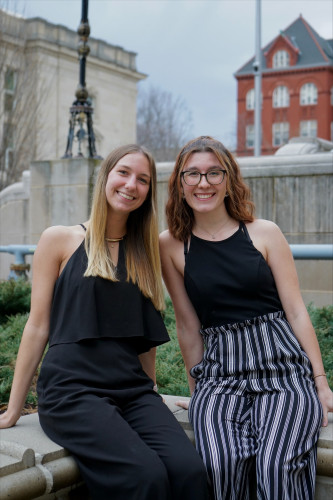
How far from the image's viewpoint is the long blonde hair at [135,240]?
3027 mm

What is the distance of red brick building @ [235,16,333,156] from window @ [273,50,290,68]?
25cm

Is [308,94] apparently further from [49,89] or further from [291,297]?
[291,297]

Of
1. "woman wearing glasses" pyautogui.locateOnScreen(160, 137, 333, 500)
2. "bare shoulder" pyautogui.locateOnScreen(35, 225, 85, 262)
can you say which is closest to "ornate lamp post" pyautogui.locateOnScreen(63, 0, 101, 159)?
"woman wearing glasses" pyautogui.locateOnScreen(160, 137, 333, 500)

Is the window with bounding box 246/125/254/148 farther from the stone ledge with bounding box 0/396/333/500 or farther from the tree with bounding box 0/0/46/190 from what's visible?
the stone ledge with bounding box 0/396/333/500

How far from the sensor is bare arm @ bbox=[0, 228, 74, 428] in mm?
2916

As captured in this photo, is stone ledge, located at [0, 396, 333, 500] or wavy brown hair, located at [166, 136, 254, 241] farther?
wavy brown hair, located at [166, 136, 254, 241]

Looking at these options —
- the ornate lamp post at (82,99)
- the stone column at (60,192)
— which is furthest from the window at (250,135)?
the stone column at (60,192)

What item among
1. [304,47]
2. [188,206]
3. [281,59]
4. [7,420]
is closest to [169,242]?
[188,206]

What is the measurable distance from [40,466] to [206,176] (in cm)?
159

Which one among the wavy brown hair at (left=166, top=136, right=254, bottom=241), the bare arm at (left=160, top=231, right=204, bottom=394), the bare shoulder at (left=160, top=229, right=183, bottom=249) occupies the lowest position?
the bare arm at (left=160, top=231, right=204, bottom=394)

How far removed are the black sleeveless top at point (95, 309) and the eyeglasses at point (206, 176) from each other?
598 millimetres

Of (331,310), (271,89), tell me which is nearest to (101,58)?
(271,89)

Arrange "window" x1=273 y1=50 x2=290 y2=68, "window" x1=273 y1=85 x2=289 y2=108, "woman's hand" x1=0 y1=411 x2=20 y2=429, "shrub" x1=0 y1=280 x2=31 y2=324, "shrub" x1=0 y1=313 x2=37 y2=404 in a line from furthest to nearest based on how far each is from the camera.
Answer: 1. "window" x1=273 y1=50 x2=290 y2=68
2. "window" x1=273 y1=85 x2=289 y2=108
3. "shrub" x1=0 y1=280 x2=31 y2=324
4. "shrub" x1=0 y1=313 x2=37 y2=404
5. "woman's hand" x1=0 y1=411 x2=20 y2=429

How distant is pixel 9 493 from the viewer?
233 cm
